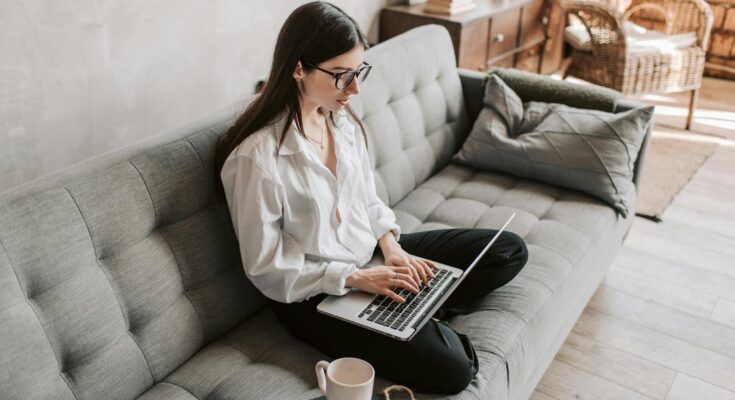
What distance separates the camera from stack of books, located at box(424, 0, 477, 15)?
10.7 feet

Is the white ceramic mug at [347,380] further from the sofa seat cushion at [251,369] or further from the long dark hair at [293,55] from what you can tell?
the long dark hair at [293,55]

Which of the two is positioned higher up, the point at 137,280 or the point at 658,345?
the point at 137,280

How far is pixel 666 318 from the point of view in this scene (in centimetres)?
233

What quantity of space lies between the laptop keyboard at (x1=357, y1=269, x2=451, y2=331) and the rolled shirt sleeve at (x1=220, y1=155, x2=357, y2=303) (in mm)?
75

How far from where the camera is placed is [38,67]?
1.85 meters

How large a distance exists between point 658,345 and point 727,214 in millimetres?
1089

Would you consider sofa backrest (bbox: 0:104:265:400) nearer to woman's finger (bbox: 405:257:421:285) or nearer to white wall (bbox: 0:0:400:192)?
woman's finger (bbox: 405:257:421:285)

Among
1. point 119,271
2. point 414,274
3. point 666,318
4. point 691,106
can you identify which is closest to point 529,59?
point 691,106

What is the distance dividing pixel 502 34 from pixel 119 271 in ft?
8.81

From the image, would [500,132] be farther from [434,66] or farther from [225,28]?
[225,28]

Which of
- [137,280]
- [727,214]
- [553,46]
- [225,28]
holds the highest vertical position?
[225,28]

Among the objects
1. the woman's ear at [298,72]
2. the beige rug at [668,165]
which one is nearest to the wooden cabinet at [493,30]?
the beige rug at [668,165]

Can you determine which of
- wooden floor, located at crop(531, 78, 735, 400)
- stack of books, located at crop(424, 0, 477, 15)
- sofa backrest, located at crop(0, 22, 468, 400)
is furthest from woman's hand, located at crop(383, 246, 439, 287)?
stack of books, located at crop(424, 0, 477, 15)

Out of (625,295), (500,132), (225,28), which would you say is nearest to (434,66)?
(500,132)
